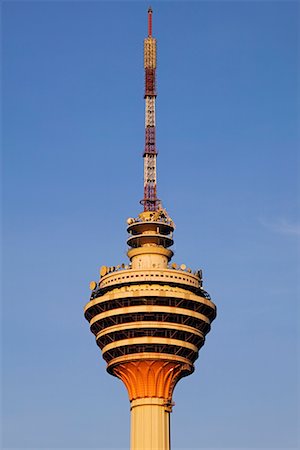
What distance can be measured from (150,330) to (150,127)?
117 feet

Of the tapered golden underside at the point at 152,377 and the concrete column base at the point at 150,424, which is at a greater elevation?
the tapered golden underside at the point at 152,377

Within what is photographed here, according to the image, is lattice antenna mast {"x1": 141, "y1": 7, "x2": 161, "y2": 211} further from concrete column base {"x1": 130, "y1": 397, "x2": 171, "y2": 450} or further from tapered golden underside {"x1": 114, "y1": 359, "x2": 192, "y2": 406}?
concrete column base {"x1": 130, "y1": 397, "x2": 171, "y2": 450}

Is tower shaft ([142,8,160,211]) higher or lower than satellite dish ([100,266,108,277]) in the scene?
higher

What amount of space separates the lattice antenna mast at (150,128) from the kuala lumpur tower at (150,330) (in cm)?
1070

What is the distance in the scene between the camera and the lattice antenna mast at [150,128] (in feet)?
611

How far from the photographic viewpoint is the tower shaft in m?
187

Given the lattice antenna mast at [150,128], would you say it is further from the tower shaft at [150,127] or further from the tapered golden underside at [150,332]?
the tapered golden underside at [150,332]


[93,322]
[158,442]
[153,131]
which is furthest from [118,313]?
[153,131]

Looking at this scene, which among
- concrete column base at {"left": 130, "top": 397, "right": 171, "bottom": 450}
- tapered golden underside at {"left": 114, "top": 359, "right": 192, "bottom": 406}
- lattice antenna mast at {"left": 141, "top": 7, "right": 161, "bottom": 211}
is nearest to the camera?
concrete column base at {"left": 130, "top": 397, "right": 171, "bottom": 450}

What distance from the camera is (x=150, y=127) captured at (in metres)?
190

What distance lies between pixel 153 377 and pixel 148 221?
80.9 feet

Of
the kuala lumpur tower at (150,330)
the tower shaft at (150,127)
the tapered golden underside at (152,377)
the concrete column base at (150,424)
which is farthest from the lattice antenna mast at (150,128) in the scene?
the concrete column base at (150,424)

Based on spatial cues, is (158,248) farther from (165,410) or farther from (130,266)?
(165,410)

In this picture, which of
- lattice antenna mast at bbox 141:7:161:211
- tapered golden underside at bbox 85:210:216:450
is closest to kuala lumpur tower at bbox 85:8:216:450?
tapered golden underside at bbox 85:210:216:450
